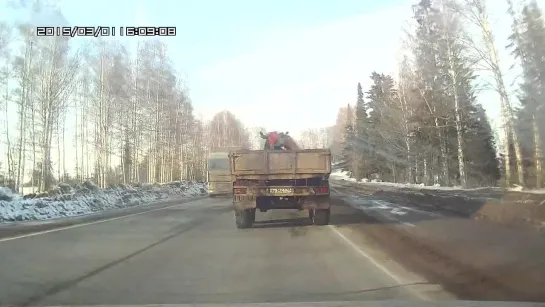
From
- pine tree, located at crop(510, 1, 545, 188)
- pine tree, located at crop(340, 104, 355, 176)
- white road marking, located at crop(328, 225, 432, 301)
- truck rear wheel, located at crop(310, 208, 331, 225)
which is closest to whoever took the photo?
white road marking, located at crop(328, 225, 432, 301)

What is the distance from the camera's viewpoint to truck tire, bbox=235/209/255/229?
16.2 meters

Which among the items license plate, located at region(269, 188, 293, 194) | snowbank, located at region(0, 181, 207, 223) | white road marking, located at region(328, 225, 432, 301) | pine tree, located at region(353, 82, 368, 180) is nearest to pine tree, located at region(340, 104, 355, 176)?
pine tree, located at region(353, 82, 368, 180)

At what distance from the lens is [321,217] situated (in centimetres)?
1703

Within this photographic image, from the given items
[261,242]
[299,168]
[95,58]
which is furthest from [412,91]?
[261,242]

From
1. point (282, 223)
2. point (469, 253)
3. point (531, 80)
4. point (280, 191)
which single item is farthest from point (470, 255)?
point (531, 80)

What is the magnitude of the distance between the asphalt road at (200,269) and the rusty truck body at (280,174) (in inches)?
45.1

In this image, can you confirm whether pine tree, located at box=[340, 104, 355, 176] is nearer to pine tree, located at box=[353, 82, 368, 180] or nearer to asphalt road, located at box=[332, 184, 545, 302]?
pine tree, located at box=[353, 82, 368, 180]

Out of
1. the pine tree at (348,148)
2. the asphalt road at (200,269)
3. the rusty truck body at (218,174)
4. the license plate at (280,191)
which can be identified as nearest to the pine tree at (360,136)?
the pine tree at (348,148)

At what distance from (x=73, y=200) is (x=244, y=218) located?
53.7 feet

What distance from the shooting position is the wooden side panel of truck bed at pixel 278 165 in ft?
52.5

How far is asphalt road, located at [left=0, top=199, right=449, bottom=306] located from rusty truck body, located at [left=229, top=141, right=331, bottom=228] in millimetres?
1145

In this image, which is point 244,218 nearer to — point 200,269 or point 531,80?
point 200,269

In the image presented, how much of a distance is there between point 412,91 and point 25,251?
39.6 meters

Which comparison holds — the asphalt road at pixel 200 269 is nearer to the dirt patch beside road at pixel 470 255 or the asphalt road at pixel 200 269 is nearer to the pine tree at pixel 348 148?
Answer: the dirt patch beside road at pixel 470 255
